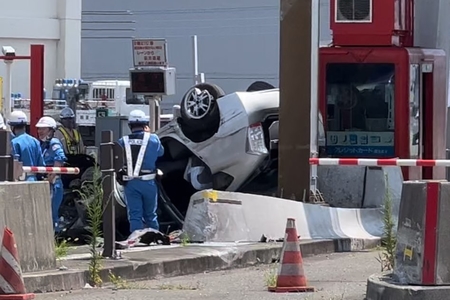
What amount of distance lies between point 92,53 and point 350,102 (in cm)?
4707

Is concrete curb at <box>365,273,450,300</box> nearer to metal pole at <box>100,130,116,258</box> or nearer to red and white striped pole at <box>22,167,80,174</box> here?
metal pole at <box>100,130,116,258</box>

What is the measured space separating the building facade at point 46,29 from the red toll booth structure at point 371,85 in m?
16.2

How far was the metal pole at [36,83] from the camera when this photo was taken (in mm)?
16750

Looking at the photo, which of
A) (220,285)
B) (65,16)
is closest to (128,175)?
(220,285)

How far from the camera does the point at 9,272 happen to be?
897 cm

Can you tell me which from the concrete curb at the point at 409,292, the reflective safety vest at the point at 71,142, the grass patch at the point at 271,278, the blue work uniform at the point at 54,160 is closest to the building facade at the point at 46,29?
the reflective safety vest at the point at 71,142

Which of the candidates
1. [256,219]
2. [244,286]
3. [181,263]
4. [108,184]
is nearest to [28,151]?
[256,219]

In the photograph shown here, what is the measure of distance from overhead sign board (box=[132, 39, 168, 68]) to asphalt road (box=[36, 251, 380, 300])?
6738mm

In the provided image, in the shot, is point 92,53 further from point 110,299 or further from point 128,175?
point 110,299

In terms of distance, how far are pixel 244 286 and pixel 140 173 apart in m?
3.73

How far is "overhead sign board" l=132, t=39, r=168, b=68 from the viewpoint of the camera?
1862cm

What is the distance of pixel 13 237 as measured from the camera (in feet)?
30.3

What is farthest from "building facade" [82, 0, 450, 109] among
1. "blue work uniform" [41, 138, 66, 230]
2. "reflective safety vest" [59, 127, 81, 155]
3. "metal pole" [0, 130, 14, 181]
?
"metal pole" [0, 130, 14, 181]

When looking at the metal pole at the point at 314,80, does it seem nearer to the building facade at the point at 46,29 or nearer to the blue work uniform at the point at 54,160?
the blue work uniform at the point at 54,160
